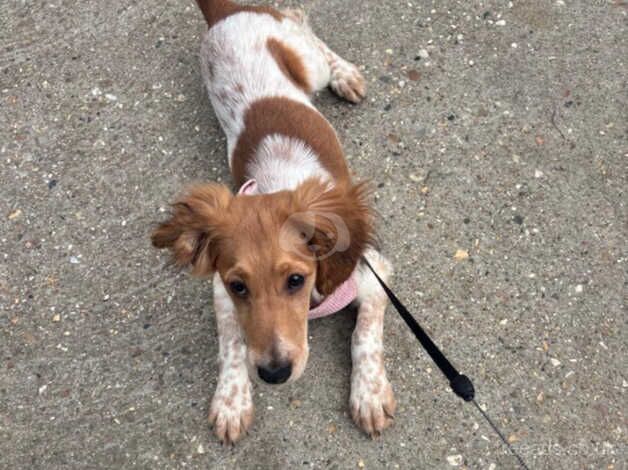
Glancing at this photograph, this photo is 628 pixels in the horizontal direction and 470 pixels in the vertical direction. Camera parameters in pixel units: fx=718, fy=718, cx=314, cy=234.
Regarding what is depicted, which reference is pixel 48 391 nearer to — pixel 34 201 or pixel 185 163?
pixel 34 201

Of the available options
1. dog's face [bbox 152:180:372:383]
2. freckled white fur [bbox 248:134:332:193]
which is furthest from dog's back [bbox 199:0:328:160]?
dog's face [bbox 152:180:372:383]

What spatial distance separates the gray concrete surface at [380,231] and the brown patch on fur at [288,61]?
1.22 ft

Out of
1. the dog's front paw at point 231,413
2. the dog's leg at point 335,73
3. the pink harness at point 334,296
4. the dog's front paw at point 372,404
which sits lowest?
the dog's front paw at point 231,413

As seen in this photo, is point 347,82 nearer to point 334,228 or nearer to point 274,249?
point 334,228

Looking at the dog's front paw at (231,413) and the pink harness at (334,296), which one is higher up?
the pink harness at (334,296)

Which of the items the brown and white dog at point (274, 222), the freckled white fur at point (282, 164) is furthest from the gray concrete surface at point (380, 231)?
the freckled white fur at point (282, 164)

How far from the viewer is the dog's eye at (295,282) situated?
2.72 metres

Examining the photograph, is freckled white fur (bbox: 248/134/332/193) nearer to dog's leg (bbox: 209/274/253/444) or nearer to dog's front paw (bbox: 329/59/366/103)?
dog's leg (bbox: 209/274/253/444)

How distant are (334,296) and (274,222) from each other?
1.96ft

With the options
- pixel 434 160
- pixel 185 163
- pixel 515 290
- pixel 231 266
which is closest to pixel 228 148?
pixel 185 163

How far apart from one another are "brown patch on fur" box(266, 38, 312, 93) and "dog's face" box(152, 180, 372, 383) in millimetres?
1269

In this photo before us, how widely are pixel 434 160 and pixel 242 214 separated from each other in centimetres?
163

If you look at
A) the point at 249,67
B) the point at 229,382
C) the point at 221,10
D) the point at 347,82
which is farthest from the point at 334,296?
the point at 221,10

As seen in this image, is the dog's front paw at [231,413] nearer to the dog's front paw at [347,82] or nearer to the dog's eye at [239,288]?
the dog's eye at [239,288]
